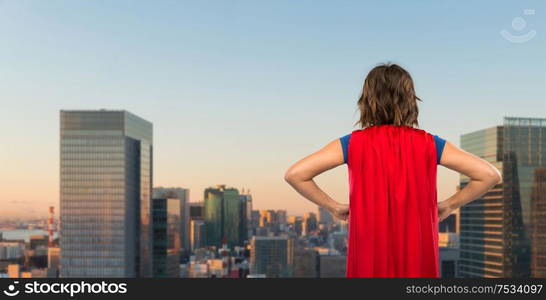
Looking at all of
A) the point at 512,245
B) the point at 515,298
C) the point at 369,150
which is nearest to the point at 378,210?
the point at 369,150

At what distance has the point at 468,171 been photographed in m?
2.98

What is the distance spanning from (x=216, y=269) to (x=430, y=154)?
18080 cm

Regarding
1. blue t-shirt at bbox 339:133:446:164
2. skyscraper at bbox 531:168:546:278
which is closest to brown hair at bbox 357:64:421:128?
blue t-shirt at bbox 339:133:446:164

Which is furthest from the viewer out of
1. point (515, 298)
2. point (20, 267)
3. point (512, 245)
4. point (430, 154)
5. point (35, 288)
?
point (20, 267)

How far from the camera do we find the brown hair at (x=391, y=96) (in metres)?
3.00

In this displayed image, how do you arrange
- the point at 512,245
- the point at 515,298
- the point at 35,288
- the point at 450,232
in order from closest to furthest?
the point at 515,298 → the point at 35,288 → the point at 512,245 → the point at 450,232

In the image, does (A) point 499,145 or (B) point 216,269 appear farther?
(B) point 216,269

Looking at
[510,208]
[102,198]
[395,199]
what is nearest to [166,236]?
[102,198]

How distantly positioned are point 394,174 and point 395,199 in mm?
112

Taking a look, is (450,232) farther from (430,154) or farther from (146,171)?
(430,154)

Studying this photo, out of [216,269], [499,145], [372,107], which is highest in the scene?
[499,145]

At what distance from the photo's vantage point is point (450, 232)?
177m

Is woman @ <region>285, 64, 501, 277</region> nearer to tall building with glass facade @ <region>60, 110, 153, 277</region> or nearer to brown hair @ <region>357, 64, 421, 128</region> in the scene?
brown hair @ <region>357, 64, 421, 128</region>

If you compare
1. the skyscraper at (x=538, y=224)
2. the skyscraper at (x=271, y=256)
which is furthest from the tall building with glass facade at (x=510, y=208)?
the skyscraper at (x=271, y=256)
